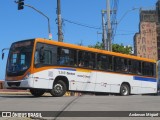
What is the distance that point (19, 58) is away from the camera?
74.0 ft

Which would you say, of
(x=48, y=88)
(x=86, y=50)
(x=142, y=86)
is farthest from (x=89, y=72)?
(x=142, y=86)

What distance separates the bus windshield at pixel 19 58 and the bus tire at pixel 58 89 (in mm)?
2062

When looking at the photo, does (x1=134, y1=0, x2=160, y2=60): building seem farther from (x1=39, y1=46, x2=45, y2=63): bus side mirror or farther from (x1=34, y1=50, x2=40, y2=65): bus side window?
(x1=34, y1=50, x2=40, y2=65): bus side window

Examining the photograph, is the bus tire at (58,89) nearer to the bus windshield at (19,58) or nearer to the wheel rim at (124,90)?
the bus windshield at (19,58)

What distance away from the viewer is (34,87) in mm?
22031

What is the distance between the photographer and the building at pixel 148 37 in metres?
144

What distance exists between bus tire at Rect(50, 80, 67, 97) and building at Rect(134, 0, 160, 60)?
398ft

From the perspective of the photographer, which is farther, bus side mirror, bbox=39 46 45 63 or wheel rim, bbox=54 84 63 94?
wheel rim, bbox=54 84 63 94

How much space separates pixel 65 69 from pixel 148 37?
12792 centimetres

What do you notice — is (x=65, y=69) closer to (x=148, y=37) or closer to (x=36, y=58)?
(x=36, y=58)

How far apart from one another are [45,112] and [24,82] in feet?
27.6

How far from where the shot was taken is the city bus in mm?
22061

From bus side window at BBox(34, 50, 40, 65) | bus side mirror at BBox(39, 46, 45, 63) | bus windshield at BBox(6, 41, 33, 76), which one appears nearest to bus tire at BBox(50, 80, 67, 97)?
bus side mirror at BBox(39, 46, 45, 63)

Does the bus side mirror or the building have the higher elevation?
the building
